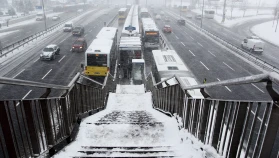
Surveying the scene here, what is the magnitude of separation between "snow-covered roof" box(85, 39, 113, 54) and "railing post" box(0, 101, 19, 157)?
19.6m

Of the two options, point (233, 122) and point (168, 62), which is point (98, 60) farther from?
point (233, 122)

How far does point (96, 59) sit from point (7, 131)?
786 inches

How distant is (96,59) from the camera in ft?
77.0

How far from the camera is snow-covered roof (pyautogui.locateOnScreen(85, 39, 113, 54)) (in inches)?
914

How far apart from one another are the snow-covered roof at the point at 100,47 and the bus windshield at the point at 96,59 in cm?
39

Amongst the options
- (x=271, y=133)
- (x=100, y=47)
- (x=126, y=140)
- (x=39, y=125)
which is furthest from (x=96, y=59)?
(x=271, y=133)

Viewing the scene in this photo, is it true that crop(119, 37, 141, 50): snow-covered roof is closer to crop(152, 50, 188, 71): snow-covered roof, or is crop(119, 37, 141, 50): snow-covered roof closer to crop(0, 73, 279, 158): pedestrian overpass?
crop(152, 50, 188, 71): snow-covered roof

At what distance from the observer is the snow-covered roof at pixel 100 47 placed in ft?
76.2

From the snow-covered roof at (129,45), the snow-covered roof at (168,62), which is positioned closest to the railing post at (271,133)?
the snow-covered roof at (168,62)

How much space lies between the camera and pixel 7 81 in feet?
11.1

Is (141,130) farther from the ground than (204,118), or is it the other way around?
(204,118)

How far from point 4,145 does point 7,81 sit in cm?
121

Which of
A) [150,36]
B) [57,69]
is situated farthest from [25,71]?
[150,36]

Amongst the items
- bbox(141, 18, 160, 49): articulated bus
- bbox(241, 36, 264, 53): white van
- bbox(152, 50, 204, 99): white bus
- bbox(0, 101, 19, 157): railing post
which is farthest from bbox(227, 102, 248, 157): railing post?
bbox(241, 36, 264, 53): white van
